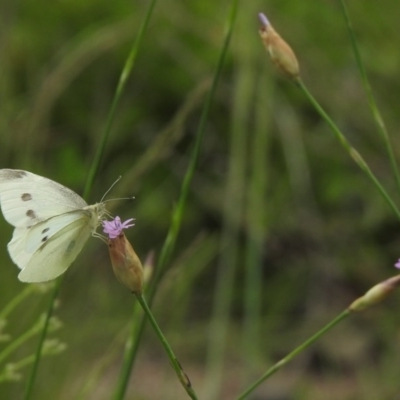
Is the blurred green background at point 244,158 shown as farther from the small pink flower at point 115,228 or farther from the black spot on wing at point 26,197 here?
the small pink flower at point 115,228

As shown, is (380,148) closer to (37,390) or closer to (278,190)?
(278,190)

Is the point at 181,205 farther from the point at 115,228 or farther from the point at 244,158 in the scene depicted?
the point at 244,158

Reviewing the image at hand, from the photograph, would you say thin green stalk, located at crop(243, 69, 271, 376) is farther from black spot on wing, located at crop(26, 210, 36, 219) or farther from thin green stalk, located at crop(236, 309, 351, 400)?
thin green stalk, located at crop(236, 309, 351, 400)

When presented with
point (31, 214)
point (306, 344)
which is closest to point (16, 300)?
point (31, 214)

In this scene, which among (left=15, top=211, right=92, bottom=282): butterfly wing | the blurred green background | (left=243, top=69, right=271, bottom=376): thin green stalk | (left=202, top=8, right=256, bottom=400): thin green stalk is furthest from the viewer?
the blurred green background

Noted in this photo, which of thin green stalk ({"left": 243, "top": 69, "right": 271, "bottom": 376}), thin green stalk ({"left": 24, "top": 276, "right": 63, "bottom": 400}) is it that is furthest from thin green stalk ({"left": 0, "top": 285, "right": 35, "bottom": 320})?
thin green stalk ({"left": 243, "top": 69, "right": 271, "bottom": 376})

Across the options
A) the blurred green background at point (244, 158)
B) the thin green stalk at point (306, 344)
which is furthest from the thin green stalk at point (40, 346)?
the blurred green background at point (244, 158)

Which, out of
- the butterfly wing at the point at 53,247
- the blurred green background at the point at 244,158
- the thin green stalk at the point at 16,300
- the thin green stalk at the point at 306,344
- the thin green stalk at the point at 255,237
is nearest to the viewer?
the thin green stalk at the point at 306,344
